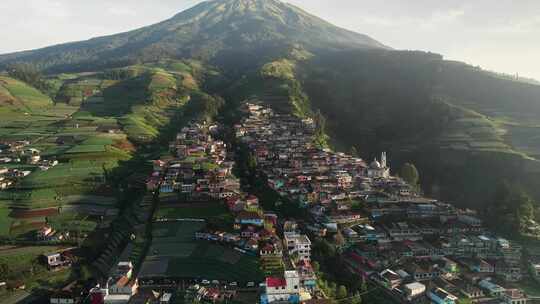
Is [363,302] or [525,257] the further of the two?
[525,257]

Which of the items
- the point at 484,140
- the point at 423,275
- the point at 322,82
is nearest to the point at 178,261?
the point at 423,275

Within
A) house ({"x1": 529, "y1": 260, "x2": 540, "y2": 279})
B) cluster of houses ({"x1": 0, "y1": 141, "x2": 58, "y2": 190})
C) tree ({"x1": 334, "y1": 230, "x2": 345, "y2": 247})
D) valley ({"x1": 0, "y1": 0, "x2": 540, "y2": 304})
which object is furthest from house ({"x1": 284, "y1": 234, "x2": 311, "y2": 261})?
cluster of houses ({"x1": 0, "y1": 141, "x2": 58, "y2": 190})

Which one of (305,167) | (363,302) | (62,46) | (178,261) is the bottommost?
(363,302)

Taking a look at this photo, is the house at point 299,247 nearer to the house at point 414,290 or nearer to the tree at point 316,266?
the tree at point 316,266

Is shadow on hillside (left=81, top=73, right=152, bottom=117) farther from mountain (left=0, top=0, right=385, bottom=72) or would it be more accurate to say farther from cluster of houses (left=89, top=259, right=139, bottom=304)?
cluster of houses (left=89, top=259, right=139, bottom=304)

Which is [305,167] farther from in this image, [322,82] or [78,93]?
[78,93]

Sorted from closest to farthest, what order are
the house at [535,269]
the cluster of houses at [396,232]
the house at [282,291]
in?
the house at [282,291]
the cluster of houses at [396,232]
the house at [535,269]

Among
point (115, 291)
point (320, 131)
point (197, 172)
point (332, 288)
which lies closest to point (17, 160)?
point (197, 172)

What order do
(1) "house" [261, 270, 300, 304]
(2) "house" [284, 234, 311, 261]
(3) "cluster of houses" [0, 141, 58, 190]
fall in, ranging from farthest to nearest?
(3) "cluster of houses" [0, 141, 58, 190] → (2) "house" [284, 234, 311, 261] → (1) "house" [261, 270, 300, 304]

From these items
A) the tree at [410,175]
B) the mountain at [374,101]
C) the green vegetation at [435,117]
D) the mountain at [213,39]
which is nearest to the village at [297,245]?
the tree at [410,175]
